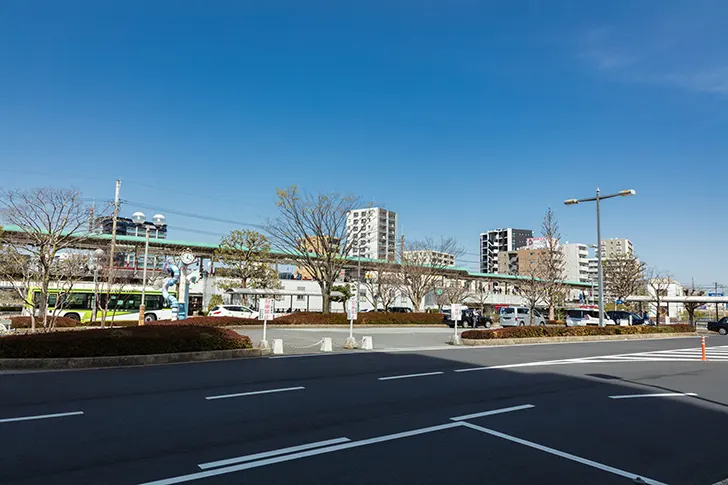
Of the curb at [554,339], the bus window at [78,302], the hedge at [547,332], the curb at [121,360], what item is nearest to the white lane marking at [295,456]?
the curb at [121,360]

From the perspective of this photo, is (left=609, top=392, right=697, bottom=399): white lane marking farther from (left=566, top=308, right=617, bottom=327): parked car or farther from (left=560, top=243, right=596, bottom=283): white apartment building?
(left=560, top=243, right=596, bottom=283): white apartment building

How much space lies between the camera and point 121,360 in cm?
1453

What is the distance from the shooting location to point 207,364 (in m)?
15.1

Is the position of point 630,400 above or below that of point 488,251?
below

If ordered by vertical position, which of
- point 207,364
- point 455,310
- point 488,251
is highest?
point 488,251

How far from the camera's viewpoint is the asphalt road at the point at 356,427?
5.54m

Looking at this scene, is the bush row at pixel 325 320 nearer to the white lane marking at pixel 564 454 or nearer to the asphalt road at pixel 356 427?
the asphalt road at pixel 356 427

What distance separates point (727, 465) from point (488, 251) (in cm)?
15578

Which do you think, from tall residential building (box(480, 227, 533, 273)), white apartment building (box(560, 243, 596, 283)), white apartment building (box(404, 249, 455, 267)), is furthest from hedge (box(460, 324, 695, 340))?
tall residential building (box(480, 227, 533, 273))

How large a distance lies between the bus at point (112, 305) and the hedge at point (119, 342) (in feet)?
65.3

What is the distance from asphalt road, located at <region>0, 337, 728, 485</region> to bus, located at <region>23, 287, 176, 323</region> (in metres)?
25.7

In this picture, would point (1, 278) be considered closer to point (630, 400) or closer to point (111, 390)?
point (111, 390)

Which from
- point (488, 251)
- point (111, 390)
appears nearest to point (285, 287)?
point (111, 390)

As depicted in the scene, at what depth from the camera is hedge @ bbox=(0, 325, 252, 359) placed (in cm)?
1386
